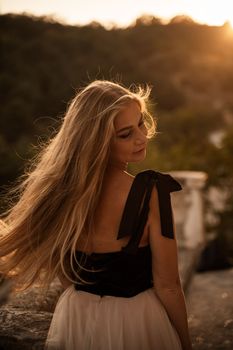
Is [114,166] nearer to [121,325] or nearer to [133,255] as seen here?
[133,255]

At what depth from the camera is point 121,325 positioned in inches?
69.2

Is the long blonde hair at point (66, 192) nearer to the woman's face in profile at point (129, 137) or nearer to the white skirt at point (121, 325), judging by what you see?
the woman's face in profile at point (129, 137)

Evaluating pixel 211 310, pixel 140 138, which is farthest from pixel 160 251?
pixel 211 310

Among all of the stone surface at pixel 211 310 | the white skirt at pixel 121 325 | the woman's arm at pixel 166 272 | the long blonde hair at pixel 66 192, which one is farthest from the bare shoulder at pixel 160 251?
the stone surface at pixel 211 310

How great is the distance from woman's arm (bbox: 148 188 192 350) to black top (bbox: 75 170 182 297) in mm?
23

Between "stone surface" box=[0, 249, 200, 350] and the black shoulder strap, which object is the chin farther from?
"stone surface" box=[0, 249, 200, 350]

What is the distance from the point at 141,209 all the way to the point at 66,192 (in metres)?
0.33

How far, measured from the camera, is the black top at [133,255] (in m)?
1.71

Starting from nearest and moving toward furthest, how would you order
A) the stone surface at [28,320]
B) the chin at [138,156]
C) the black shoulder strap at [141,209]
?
the black shoulder strap at [141,209] → the chin at [138,156] → the stone surface at [28,320]

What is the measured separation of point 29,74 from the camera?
21609mm

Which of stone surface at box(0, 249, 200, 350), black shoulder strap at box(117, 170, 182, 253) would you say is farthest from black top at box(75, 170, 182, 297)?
stone surface at box(0, 249, 200, 350)

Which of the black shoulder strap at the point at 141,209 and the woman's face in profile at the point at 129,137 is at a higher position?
the woman's face in profile at the point at 129,137

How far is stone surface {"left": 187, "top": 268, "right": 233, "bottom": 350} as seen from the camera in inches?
117

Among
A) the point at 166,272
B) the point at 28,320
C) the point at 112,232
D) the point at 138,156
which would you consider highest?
the point at 138,156
